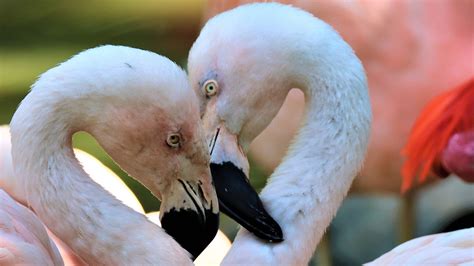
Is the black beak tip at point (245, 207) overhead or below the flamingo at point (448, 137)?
overhead

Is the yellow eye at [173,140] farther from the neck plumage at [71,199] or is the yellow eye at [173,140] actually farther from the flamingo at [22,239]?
the flamingo at [22,239]

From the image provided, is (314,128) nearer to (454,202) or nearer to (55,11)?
(454,202)

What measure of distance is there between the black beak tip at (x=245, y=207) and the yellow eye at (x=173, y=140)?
0.82ft

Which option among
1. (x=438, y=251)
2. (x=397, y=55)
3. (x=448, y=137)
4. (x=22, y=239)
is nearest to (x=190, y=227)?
(x=22, y=239)

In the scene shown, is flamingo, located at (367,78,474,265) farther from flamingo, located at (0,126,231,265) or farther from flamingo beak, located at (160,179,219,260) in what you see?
flamingo beak, located at (160,179,219,260)

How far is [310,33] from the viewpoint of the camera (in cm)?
271

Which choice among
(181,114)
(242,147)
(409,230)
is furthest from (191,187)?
(409,230)

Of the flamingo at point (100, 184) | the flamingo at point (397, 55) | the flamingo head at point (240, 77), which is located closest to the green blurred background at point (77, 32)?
the flamingo at point (397, 55)

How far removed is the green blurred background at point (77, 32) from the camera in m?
6.98

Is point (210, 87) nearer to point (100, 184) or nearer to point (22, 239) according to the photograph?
point (100, 184)

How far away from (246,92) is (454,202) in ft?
10.2

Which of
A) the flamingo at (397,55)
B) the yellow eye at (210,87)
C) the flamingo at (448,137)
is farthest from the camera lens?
the flamingo at (397,55)

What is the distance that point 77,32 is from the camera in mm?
7750

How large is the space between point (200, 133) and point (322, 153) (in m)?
0.41
